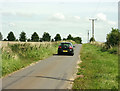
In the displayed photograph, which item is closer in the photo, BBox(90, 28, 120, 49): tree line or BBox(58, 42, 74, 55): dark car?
BBox(58, 42, 74, 55): dark car

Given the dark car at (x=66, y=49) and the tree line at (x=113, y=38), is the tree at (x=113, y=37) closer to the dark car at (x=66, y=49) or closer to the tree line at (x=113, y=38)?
the tree line at (x=113, y=38)

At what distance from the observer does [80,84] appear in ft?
24.5

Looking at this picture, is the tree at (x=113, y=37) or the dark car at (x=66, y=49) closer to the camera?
the dark car at (x=66, y=49)

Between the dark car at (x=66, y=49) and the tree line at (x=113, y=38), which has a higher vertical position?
the tree line at (x=113, y=38)

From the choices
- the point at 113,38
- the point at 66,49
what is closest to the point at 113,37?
the point at 113,38

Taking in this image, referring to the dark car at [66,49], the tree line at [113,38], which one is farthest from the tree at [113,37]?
the dark car at [66,49]

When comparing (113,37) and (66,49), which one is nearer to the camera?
(66,49)

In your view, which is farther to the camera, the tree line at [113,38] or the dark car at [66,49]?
the tree line at [113,38]

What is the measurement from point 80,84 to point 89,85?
0.37 m

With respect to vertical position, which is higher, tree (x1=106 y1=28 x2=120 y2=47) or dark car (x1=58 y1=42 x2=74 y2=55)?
tree (x1=106 y1=28 x2=120 y2=47)

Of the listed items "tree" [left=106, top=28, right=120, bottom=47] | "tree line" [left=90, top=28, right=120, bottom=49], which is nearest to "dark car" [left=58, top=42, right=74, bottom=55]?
"tree line" [left=90, top=28, right=120, bottom=49]

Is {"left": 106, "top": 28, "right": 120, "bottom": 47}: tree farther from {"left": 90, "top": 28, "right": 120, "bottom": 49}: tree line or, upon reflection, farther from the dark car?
the dark car

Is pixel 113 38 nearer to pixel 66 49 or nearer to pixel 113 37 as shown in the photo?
pixel 113 37

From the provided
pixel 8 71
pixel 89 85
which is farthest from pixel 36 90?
pixel 8 71
